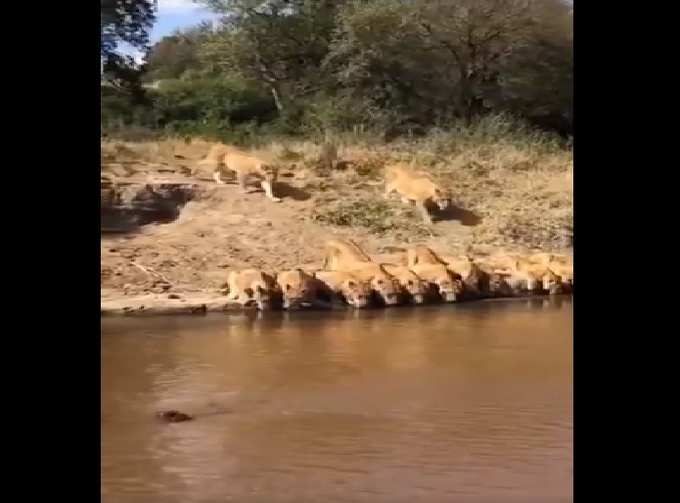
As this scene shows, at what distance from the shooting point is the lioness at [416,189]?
17.3 ft

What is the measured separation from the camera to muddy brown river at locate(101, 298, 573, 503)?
2.50 metres

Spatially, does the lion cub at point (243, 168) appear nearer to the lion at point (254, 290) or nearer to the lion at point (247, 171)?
the lion at point (247, 171)

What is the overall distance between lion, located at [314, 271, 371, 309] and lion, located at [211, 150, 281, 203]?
2.28 feet

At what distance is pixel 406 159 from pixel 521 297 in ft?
3.66

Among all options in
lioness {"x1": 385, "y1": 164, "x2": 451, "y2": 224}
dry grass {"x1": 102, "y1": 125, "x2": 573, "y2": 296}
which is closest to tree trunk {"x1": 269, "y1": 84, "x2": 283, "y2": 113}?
dry grass {"x1": 102, "y1": 125, "x2": 573, "y2": 296}

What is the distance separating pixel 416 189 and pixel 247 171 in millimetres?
1008

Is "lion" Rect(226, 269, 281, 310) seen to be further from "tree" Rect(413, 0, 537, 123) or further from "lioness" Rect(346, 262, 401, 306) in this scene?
"tree" Rect(413, 0, 537, 123)

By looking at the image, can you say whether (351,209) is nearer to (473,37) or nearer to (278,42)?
(278,42)

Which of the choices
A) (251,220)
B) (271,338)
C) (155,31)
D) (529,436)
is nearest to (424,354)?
(271,338)

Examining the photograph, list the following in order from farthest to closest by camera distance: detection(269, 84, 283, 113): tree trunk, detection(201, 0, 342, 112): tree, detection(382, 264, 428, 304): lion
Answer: detection(269, 84, 283, 113): tree trunk
detection(201, 0, 342, 112): tree
detection(382, 264, 428, 304): lion

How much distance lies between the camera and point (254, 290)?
15.2ft

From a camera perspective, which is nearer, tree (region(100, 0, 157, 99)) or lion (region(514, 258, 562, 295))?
tree (region(100, 0, 157, 99))
